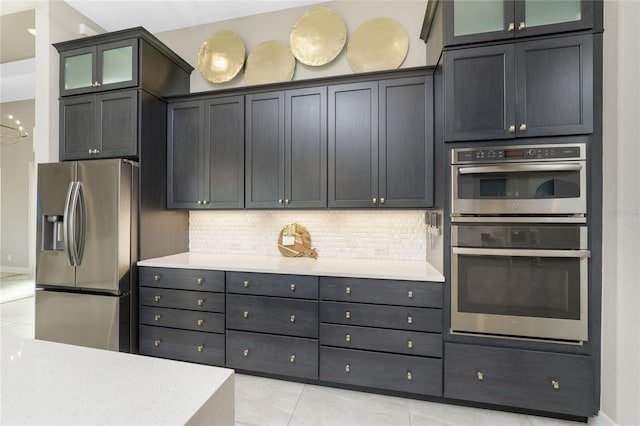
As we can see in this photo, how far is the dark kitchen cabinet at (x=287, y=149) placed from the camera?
2.60 m

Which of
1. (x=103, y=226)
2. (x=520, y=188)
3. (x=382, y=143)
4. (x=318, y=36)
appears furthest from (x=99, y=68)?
(x=520, y=188)

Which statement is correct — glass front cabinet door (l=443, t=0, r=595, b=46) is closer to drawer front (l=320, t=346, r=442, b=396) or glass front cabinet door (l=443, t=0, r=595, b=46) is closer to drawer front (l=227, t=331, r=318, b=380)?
drawer front (l=320, t=346, r=442, b=396)

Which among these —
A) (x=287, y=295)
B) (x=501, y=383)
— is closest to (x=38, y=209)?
(x=287, y=295)

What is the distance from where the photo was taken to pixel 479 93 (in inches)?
78.9

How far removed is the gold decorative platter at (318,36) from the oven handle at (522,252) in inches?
82.9

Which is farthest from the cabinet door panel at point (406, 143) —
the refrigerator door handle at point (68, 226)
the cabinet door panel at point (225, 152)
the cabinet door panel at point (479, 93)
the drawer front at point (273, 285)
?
the refrigerator door handle at point (68, 226)

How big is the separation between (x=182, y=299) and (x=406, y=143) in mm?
2266

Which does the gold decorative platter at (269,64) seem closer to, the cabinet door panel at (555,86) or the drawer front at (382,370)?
the cabinet door panel at (555,86)

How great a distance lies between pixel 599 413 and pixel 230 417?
2.44 m

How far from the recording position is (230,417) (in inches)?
27.0

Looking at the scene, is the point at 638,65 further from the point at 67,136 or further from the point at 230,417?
the point at 67,136

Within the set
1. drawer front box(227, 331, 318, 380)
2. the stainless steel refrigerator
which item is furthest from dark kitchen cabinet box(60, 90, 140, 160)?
drawer front box(227, 331, 318, 380)

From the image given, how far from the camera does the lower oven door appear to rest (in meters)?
1.87

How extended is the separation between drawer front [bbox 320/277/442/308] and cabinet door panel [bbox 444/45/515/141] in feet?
3.44
